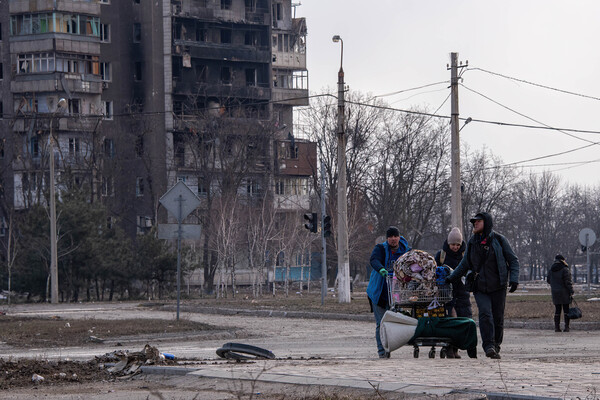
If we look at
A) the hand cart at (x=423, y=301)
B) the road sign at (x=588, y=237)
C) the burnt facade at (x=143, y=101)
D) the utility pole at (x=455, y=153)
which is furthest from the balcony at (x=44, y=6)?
the hand cart at (x=423, y=301)

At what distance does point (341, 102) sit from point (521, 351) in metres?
20.4

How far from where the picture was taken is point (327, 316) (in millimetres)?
27047

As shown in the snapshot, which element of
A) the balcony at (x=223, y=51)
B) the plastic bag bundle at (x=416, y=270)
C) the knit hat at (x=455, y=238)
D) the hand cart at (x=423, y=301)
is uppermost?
the balcony at (x=223, y=51)

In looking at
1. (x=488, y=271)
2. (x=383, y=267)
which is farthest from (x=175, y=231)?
(x=488, y=271)

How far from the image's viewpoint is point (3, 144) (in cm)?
7069

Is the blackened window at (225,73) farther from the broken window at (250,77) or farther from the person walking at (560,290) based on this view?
the person walking at (560,290)

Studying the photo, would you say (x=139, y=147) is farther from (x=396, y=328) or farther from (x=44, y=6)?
(x=396, y=328)

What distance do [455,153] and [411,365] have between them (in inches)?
841

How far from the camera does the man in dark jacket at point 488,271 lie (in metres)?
13.0

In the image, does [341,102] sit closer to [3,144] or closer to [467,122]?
[467,122]

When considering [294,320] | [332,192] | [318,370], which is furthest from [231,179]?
[318,370]

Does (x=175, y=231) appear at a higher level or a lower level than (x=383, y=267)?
higher

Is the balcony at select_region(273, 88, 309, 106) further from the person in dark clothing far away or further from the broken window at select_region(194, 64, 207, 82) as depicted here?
the person in dark clothing far away

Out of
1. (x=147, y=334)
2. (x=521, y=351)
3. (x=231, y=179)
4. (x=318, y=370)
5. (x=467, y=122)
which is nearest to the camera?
(x=318, y=370)
